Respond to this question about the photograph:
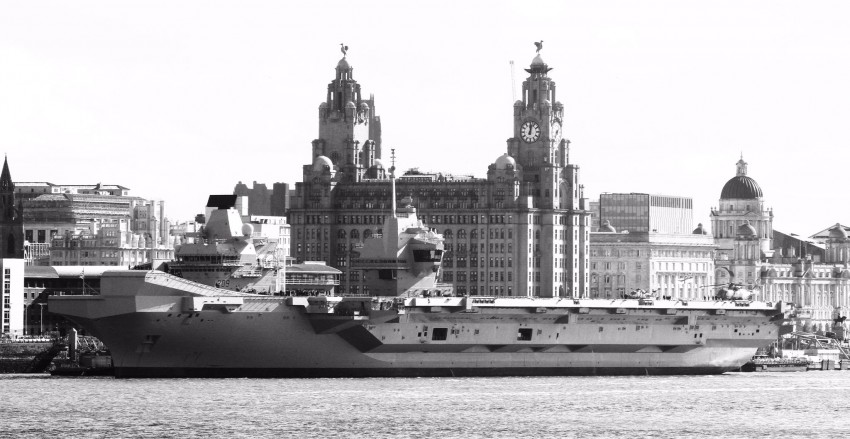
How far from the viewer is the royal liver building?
15788cm

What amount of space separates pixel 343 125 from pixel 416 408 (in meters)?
80.4

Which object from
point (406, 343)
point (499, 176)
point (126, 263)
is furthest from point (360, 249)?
point (126, 263)

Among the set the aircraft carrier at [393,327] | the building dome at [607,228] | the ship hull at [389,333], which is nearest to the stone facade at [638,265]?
the building dome at [607,228]

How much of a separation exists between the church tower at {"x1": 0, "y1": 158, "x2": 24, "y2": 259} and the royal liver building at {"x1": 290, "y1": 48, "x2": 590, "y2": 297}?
25717 millimetres

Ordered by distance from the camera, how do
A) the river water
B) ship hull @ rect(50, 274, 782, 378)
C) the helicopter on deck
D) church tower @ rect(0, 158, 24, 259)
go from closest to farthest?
the river water → ship hull @ rect(50, 274, 782, 378) → the helicopter on deck → church tower @ rect(0, 158, 24, 259)

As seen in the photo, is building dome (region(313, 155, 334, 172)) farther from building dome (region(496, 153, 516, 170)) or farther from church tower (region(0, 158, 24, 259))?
church tower (region(0, 158, 24, 259))

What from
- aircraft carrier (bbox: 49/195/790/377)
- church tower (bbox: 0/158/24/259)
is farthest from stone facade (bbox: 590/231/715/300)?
aircraft carrier (bbox: 49/195/790/377)

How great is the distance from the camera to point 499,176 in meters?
158

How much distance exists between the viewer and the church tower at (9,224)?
13775cm

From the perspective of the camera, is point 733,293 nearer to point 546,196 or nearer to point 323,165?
point 546,196

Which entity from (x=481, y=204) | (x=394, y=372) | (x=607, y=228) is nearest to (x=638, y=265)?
(x=607, y=228)

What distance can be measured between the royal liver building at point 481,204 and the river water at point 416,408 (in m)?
54.3

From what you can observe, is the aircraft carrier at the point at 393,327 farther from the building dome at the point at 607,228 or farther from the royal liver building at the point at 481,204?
the building dome at the point at 607,228

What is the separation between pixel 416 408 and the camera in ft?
276
